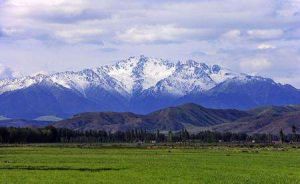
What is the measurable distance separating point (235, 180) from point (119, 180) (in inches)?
489

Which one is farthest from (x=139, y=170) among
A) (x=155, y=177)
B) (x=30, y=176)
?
(x=30, y=176)

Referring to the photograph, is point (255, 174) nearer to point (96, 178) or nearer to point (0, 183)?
point (96, 178)

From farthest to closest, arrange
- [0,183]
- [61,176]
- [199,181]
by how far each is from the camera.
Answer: [61,176]
[199,181]
[0,183]

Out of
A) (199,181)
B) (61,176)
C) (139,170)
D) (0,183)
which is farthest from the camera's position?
(139,170)

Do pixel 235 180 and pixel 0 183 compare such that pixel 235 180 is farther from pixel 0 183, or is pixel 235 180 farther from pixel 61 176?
pixel 0 183

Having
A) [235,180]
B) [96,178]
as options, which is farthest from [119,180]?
[235,180]

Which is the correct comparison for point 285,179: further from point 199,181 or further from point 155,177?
point 155,177

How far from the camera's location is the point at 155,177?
6725 cm

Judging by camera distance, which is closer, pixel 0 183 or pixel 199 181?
pixel 0 183

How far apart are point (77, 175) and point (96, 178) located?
4428 millimetres

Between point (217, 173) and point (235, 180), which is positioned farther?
point (217, 173)

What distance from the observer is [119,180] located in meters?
63.8

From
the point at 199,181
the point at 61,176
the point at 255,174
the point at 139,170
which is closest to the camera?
the point at 199,181

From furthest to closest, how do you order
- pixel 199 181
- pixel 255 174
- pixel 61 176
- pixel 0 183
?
pixel 255 174, pixel 61 176, pixel 199 181, pixel 0 183
